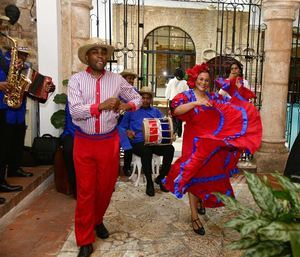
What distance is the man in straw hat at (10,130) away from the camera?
3.57 metres

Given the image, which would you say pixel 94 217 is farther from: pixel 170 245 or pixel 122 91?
pixel 122 91

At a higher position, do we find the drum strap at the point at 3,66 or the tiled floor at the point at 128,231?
the drum strap at the point at 3,66

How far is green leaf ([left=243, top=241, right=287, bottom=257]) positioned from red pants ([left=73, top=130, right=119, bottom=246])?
6.29ft

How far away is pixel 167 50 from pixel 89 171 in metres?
10.6

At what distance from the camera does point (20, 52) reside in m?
3.85

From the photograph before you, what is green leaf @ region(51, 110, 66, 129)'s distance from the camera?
4613 millimetres

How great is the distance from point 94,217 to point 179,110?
49.6 inches

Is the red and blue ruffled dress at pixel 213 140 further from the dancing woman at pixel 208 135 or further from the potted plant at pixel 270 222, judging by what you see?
the potted plant at pixel 270 222

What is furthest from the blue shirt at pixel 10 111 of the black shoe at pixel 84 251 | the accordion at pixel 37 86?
the black shoe at pixel 84 251

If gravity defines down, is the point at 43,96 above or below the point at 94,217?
above

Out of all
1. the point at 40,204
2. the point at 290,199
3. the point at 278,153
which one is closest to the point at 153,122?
the point at 40,204

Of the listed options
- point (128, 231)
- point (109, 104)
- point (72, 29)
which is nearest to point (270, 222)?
point (109, 104)

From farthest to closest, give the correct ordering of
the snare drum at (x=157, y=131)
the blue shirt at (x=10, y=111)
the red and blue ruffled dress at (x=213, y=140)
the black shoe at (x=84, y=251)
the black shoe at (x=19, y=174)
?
the snare drum at (x=157, y=131) → the black shoe at (x=19, y=174) → the blue shirt at (x=10, y=111) → the red and blue ruffled dress at (x=213, y=140) → the black shoe at (x=84, y=251)

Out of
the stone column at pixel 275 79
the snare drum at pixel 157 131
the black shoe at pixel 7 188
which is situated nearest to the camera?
the black shoe at pixel 7 188
